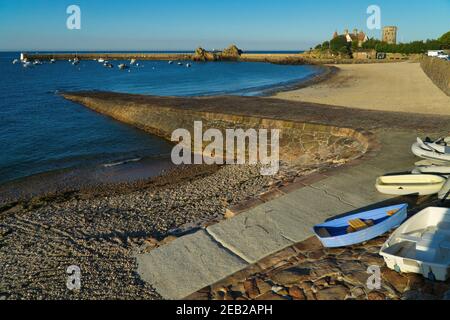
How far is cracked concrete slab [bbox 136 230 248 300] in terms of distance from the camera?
451 cm

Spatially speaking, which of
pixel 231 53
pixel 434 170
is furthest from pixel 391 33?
pixel 434 170

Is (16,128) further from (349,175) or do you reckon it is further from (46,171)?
(349,175)

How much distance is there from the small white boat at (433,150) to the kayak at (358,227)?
2475 mm

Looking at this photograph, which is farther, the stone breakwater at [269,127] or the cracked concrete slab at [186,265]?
the stone breakwater at [269,127]

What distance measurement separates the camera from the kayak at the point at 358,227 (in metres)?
4.71

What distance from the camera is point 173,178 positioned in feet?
41.4

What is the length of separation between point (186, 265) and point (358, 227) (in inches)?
99.7

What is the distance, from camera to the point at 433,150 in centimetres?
702

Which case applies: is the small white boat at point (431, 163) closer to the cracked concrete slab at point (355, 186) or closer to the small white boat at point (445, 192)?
the cracked concrete slab at point (355, 186)

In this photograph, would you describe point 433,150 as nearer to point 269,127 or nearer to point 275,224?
point 275,224

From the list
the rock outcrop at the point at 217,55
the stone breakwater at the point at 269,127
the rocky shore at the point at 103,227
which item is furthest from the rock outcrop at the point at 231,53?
the rocky shore at the point at 103,227

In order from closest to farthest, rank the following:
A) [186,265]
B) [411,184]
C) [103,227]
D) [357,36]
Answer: [186,265] → [411,184] → [103,227] → [357,36]

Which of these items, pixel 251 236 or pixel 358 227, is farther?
pixel 251 236
